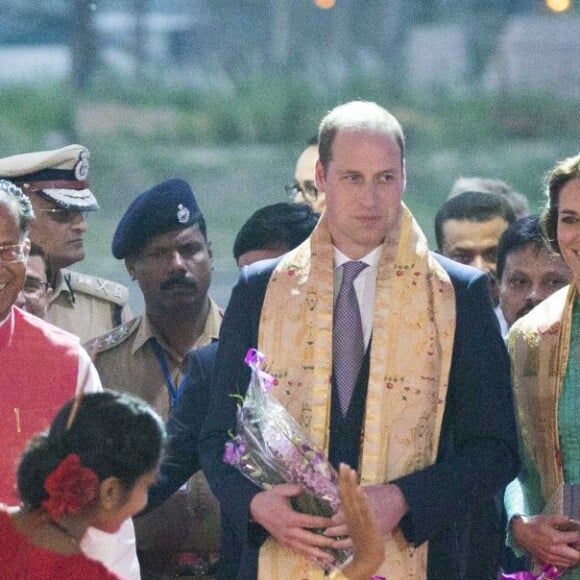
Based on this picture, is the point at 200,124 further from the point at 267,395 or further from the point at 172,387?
the point at 267,395

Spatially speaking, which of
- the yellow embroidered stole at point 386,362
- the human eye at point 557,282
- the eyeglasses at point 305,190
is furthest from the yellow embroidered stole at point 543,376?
the eyeglasses at point 305,190

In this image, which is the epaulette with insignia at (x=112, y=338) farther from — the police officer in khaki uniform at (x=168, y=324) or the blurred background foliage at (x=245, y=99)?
the blurred background foliage at (x=245, y=99)

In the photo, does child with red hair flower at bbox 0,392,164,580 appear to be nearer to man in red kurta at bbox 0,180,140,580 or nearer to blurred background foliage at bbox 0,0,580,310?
man in red kurta at bbox 0,180,140,580

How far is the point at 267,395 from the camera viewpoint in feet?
14.1

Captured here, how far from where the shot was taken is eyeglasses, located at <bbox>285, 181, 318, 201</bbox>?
23.6 ft

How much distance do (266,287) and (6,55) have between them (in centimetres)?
365

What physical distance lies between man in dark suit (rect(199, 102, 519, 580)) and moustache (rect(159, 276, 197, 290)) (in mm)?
1232

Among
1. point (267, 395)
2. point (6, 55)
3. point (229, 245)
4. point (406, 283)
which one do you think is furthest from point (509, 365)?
point (6, 55)

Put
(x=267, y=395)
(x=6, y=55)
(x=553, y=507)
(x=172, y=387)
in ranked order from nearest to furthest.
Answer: (x=267, y=395), (x=553, y=507), (x=172, y=387), (x=6, y=55)

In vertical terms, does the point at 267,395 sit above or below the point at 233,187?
above

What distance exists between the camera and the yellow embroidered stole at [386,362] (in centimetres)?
439

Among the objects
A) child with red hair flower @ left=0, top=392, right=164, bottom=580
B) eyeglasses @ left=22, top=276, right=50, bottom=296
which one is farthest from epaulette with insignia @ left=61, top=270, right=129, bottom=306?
child with red hair flower @ left=0, top=392, right=164, bottom=580

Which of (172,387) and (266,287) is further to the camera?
(172,387)

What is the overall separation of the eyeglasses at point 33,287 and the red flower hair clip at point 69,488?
188cm
